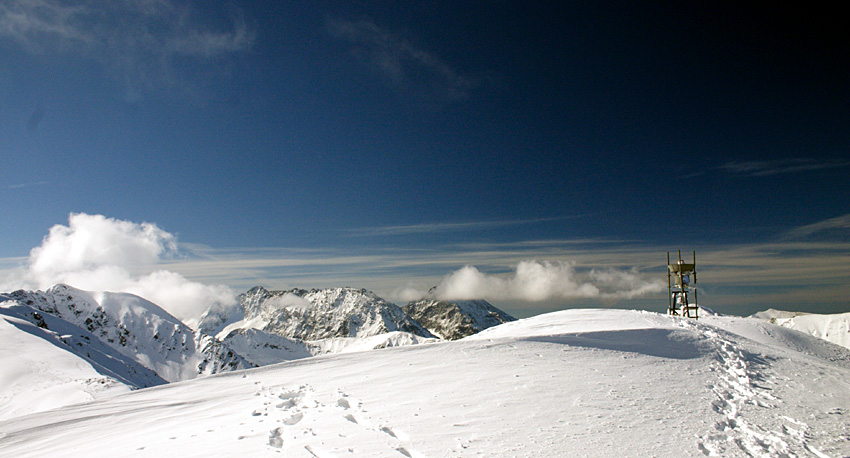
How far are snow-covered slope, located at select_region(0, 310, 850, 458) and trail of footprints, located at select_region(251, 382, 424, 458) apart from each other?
45 mm

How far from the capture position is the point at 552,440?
7.83 meters

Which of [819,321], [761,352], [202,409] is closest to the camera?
[202,409]

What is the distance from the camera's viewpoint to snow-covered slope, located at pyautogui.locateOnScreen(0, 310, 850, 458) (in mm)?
7828

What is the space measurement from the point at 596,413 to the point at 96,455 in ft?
35.7

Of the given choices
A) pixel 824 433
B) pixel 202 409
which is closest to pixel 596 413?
pixel 824 433

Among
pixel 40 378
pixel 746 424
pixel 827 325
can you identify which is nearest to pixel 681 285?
pixel 746 424

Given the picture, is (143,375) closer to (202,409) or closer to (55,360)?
(55,360)

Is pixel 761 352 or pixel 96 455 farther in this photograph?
pixel 761 352

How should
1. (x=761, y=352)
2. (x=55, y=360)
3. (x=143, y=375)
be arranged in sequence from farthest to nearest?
(x=143, y=375)
(x=55, y=360)
(x=761, y=352)

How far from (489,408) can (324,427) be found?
12.6 ft

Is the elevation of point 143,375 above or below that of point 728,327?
below

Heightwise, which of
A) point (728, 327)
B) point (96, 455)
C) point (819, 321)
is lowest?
point (819, 321)

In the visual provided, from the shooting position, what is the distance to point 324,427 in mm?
8562

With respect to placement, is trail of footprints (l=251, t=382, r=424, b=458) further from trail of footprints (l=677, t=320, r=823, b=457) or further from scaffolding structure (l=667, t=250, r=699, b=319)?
scaffolding structure (l=667, t=250, r=699, b=319)
